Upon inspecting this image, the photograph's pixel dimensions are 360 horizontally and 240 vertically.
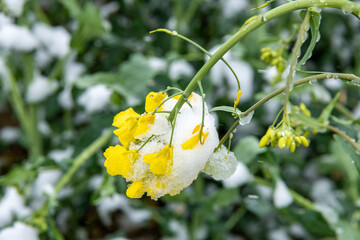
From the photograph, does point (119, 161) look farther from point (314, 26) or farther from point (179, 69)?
point (179, 69)

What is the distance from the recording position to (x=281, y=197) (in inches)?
27.8

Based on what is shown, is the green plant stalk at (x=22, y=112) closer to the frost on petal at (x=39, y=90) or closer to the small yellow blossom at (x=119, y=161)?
the frost on petal at (x=39, y=90)

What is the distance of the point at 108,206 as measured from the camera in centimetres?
98

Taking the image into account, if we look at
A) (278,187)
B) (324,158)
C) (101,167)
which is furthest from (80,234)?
(324,158)

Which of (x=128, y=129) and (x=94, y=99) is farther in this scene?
(x=94, y=99)

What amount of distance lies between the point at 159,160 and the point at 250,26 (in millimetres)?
138

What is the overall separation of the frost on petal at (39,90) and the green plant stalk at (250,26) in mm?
691

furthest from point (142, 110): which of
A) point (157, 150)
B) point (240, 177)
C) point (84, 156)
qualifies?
point (157, 150)

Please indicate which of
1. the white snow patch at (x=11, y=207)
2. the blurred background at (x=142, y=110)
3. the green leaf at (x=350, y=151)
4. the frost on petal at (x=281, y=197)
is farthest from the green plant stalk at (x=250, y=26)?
the white snow patch at (x=11, y=207)

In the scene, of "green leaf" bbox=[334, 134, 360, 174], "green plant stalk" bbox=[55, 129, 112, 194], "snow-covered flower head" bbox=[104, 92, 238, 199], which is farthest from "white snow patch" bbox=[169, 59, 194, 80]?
"snow-covered flower head" bbox=[104, 92, 238, 199]

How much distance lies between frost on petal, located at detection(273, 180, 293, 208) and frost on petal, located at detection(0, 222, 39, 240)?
437 millimetres

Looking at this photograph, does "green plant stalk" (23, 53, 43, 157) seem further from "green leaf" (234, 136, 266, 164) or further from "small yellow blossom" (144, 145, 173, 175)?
"small yellow blossom" (144, 145, 173, 175)

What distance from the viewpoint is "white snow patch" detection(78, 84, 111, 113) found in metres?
0.91

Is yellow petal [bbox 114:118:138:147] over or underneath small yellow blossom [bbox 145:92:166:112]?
underneath
